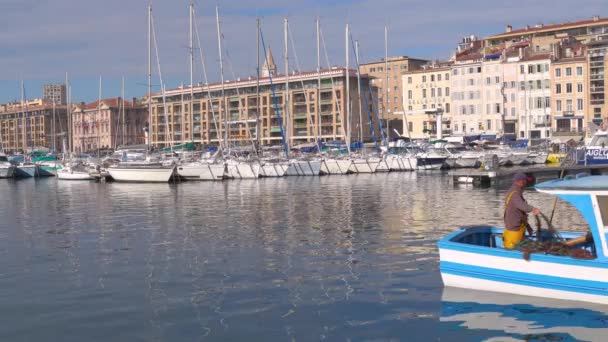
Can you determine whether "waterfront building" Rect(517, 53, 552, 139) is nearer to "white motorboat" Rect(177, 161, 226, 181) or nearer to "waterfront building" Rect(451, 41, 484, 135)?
"waterfront building" Rect(451, 41, 484, 135)

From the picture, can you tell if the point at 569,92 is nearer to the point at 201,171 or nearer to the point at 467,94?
the point at 467,94

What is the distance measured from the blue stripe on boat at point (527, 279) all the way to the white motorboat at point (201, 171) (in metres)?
46.4

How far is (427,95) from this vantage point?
408ft

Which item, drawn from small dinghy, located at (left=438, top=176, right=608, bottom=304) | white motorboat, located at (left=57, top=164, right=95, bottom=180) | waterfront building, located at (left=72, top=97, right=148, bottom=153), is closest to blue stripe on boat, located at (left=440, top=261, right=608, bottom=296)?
small dinghy, located at (left=438, top=176, right=608, bottom=304)

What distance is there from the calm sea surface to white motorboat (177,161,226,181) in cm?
2641

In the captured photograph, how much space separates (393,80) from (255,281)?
137388 mm

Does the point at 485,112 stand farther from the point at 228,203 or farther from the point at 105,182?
the point at 228,203

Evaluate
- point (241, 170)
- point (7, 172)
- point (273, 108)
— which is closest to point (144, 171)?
point (241, 170)

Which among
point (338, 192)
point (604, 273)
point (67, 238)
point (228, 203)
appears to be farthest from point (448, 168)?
point (604, 273)

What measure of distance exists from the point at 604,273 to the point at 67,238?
17458mm

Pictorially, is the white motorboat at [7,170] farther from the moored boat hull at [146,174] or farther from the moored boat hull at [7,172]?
the moored boat hull at [146,174]

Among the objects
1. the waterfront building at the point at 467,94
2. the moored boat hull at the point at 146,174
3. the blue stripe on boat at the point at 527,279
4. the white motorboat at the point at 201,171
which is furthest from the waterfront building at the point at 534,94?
the blue stripe on boat at the point at 527,279

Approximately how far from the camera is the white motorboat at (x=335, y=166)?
220 feet

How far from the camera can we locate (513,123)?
11006cm
